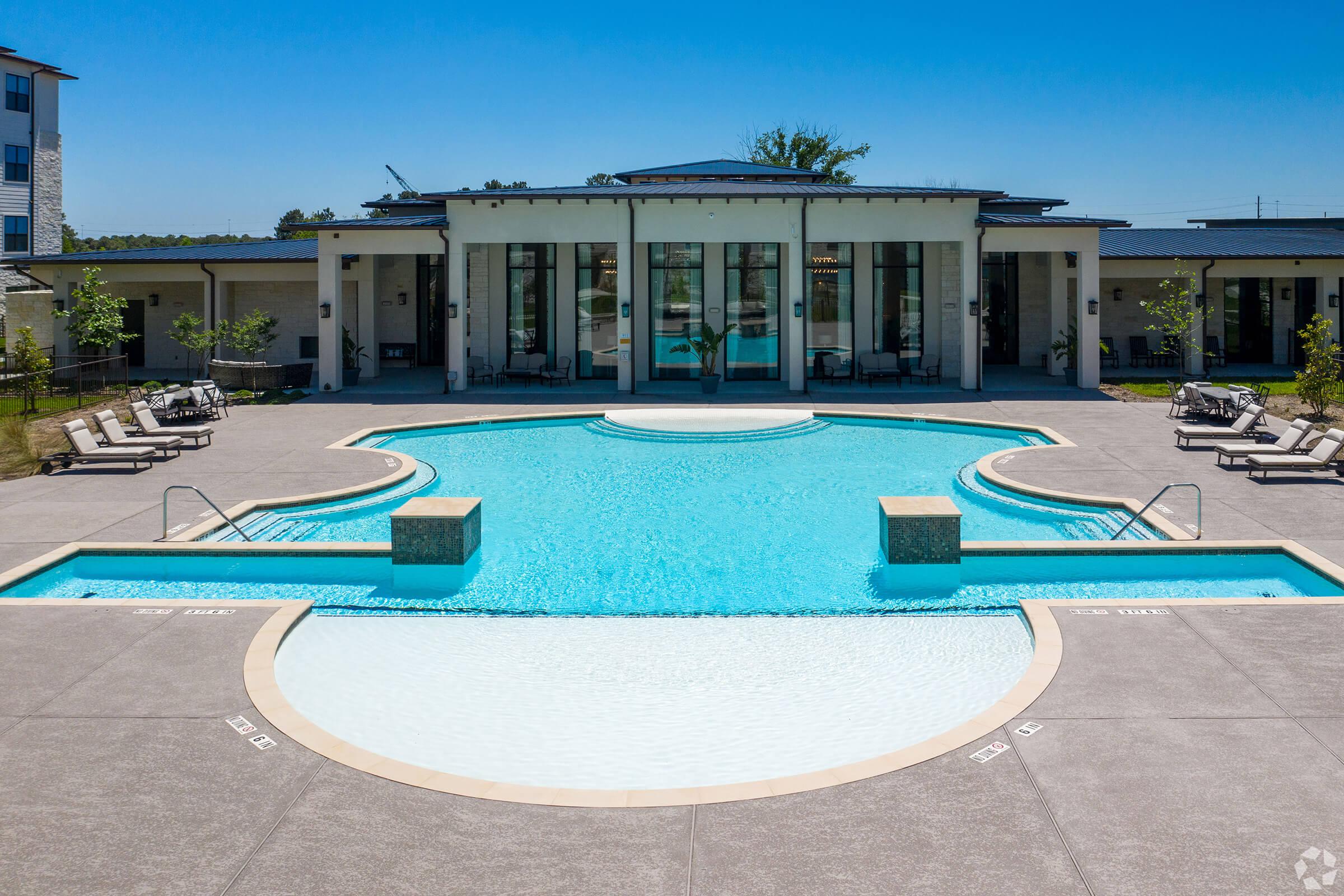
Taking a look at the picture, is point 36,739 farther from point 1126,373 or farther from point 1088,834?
point 1126,373

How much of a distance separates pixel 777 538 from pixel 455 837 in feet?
23.0

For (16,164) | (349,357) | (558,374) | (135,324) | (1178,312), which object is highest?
(16,164)

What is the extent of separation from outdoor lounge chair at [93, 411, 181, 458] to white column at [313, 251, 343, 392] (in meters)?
7.99

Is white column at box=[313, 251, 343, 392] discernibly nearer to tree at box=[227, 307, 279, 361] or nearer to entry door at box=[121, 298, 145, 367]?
tree at box=[227, 307, 279, 361]

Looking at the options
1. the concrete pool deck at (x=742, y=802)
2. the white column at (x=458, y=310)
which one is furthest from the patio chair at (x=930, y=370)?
the concrete pool deck at (x=742, y=802)

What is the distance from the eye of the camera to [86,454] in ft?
49.8

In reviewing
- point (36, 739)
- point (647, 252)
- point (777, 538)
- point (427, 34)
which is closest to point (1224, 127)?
point (647, 252)

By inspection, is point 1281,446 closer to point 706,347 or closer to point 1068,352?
point 1068,352

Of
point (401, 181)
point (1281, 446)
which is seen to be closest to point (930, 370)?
point (1281, 446)

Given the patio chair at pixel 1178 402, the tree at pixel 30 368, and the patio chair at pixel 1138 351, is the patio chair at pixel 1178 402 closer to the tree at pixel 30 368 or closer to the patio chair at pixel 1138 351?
the patio chair at pixel 1138 351

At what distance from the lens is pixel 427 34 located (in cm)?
3189

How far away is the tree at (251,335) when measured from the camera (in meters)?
25.6

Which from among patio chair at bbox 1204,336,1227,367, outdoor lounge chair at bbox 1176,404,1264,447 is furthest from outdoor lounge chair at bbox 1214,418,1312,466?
patio chair at bbox 1204,336,1227,367

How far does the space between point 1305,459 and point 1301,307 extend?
1823 centimetres
